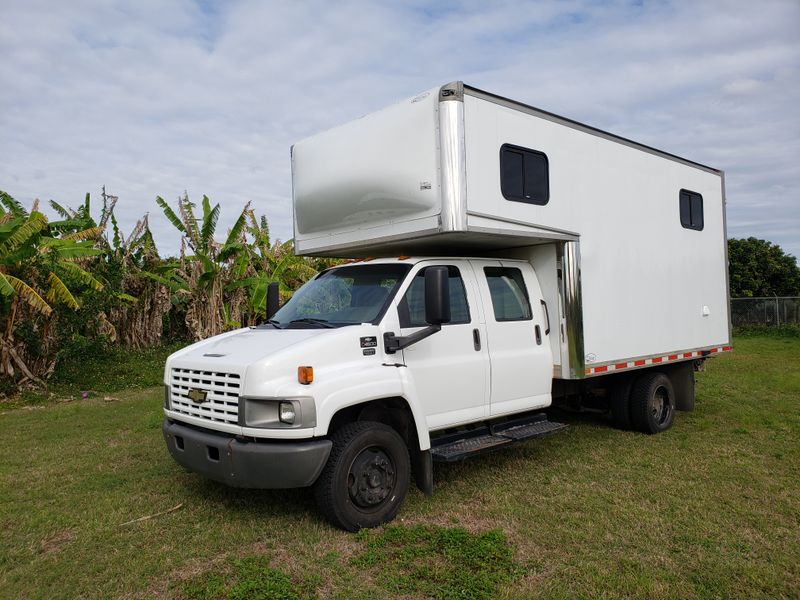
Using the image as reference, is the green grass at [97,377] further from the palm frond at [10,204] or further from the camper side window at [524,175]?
the camper side window at [524,175]

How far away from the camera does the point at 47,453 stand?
24.8 feet

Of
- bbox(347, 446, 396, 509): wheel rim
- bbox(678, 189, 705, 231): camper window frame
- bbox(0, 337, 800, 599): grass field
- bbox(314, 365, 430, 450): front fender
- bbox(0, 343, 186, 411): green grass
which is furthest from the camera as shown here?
bbox(0, 343, 186, 411): green grass

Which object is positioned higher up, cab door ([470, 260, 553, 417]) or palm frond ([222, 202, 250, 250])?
palm frond ([222, 202, 250, 250])

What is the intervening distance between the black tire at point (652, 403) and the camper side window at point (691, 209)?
7.13 ft

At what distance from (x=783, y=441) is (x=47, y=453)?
895 cm

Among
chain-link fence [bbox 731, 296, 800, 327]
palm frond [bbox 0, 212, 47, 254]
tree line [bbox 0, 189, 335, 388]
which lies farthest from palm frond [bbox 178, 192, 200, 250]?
chain-link fence [bbox 731, 296, 800, 327]

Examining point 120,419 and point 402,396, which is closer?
point 402,396

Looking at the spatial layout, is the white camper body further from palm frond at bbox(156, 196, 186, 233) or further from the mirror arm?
palm frond at bbox(156, 196, 186, 233)

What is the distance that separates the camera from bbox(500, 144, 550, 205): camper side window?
618 centimetres

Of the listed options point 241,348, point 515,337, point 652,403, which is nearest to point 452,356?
point 515,337

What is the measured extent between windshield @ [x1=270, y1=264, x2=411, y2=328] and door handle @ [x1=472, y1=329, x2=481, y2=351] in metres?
0.90

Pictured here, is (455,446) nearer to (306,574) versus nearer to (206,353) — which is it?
(306,574)

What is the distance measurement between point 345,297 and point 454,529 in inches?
88.8

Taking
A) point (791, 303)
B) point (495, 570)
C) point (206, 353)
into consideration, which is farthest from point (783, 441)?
point (791, 303)
